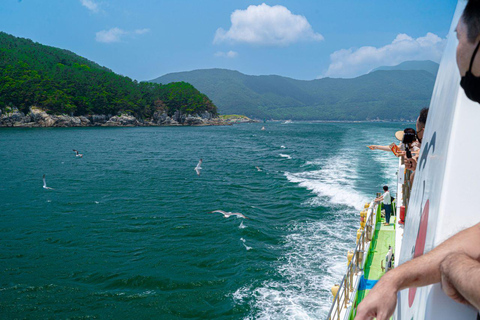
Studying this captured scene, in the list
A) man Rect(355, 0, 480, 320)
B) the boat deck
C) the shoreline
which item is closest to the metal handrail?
the boat deck

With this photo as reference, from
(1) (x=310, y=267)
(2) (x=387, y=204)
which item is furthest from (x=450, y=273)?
(1) (x=310, y=267)

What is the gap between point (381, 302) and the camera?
1222mm

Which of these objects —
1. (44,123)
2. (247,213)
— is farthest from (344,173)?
(44,123)

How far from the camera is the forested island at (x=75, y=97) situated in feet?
288

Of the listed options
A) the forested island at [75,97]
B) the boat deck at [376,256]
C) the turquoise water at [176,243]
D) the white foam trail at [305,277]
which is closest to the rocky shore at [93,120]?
the forested island at [75,97]

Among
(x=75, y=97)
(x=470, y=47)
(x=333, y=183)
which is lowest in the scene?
(x=333, y=183)

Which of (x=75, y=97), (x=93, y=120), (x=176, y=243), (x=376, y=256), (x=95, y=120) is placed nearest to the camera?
(x=376, y=256)

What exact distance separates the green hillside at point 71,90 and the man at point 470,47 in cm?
10549

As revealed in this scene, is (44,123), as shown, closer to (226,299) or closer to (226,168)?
(226,168)

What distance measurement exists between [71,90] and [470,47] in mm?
116233

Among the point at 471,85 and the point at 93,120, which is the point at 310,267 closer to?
the point at 471,85

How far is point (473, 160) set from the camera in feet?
3.51

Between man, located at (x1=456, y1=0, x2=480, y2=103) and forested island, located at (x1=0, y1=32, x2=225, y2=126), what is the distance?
339 ft

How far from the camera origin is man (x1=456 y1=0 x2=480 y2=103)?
970 millimetres
